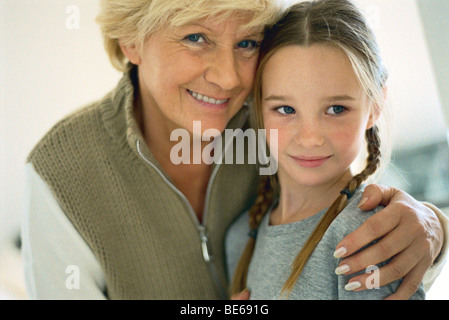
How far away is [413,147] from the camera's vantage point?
95cm

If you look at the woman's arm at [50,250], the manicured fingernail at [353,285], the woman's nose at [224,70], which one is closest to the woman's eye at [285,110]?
the woman's nose at [224,70]

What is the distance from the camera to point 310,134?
Answer: 87 cm

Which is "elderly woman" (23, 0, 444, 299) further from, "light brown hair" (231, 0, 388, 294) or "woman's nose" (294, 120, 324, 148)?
"woman's nose" (294, 120, 324, 148)

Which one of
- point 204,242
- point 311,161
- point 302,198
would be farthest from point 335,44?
point 204,242

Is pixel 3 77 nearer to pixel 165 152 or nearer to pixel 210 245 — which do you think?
pixel 165 152

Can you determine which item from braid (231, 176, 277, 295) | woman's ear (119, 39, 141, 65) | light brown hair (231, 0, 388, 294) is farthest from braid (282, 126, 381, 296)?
woman's ear (119, 39, 141, 65)

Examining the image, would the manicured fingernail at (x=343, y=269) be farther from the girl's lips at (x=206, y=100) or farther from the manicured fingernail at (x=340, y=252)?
the girl's lips at (x=206, y=100)

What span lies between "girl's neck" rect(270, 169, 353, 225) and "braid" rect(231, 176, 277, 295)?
4 centimetres

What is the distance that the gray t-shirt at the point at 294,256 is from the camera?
2.56 feet

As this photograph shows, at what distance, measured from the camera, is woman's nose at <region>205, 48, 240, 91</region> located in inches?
38.0

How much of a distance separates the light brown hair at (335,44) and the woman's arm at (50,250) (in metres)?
0.51

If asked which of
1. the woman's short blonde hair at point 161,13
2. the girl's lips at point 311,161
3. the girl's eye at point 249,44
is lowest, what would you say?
the girl's lips at point 311,161

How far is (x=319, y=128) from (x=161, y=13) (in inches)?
16.7
